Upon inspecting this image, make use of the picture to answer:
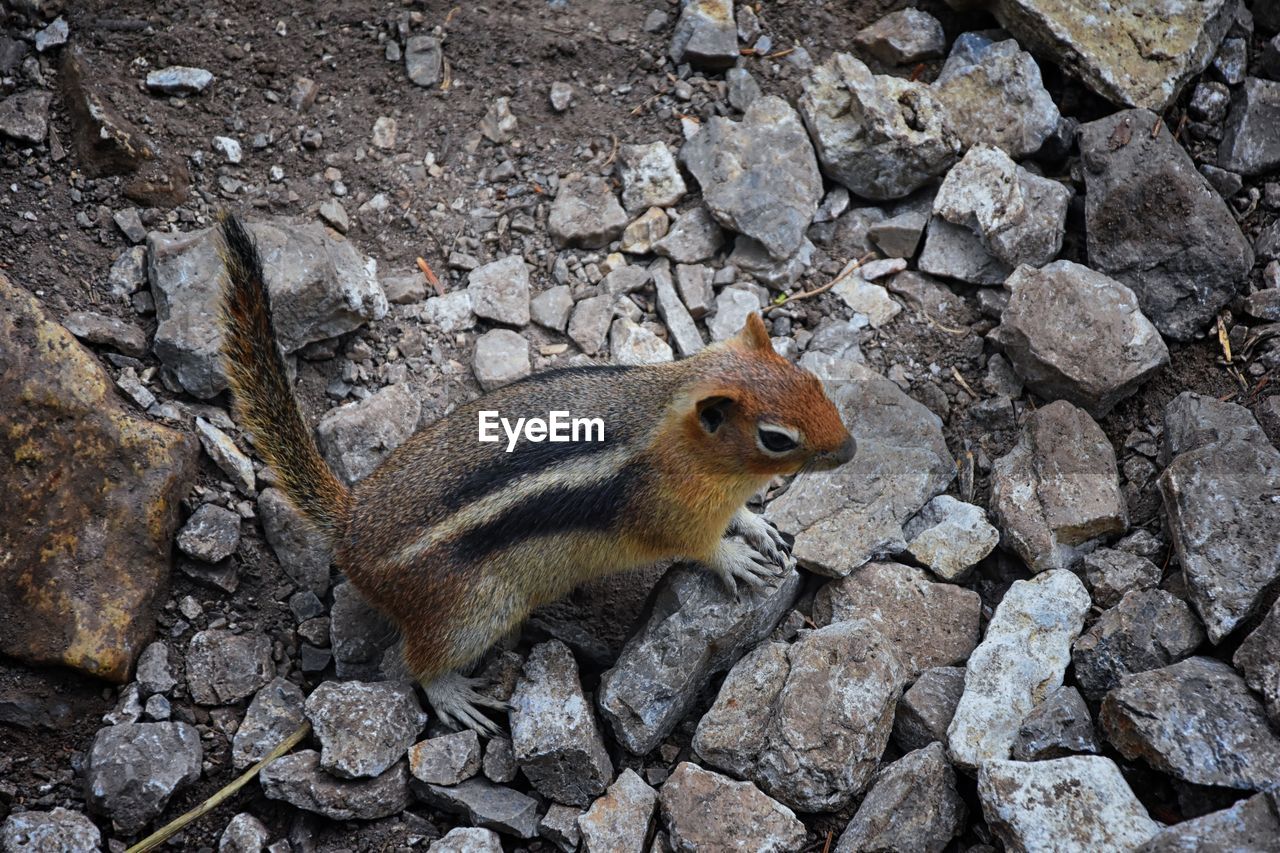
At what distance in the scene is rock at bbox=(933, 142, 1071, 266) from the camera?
5.22m

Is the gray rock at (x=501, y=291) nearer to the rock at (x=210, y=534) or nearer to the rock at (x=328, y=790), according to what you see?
the rock at (x=210, y=534)

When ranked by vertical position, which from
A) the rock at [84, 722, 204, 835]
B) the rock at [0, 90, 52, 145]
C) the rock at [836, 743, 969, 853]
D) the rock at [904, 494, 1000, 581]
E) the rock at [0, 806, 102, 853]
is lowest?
the rock at [0, 806, 102, 853]

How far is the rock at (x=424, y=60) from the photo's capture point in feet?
19.6

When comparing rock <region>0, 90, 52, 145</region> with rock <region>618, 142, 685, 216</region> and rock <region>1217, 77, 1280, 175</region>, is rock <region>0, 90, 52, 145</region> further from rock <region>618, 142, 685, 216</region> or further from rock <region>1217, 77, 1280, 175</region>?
rock <region>1217, 77, 1280, 175</region>

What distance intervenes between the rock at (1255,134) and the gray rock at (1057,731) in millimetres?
3078

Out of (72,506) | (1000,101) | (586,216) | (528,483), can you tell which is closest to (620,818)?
(528,483)

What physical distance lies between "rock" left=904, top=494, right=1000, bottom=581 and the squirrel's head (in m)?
0.75

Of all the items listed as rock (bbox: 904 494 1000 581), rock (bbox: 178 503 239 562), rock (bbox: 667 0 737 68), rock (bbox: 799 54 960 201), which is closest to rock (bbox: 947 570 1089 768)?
rock (bbox: 904 494 1000 581)

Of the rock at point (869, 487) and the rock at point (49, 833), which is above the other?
the rock at point (869, 487)

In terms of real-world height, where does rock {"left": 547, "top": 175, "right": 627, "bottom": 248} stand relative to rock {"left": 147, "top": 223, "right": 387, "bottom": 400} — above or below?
above

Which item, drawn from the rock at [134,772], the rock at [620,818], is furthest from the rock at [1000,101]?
the rock at [134,772]

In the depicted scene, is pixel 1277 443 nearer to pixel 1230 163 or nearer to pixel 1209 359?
pixel 1209 359

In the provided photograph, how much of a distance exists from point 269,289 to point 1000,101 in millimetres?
3904

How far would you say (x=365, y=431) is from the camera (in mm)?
5012
